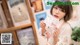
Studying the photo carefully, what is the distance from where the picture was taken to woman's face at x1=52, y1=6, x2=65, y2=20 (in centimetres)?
135

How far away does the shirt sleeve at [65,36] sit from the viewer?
136 cm

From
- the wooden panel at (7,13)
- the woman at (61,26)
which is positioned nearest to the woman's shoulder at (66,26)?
the woman at (61,26)

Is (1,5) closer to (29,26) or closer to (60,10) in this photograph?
(29,26)

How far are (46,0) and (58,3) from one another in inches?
3.7

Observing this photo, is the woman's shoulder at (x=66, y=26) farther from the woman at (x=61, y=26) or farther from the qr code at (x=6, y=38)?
the qr code at (x=6, y=38)

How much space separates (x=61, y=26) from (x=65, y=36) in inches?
3.3

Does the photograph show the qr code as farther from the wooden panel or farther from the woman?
the woman

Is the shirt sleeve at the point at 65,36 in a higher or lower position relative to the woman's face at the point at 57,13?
lower

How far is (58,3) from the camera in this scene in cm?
134

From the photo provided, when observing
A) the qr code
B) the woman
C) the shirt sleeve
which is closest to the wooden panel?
Answer: the qr code

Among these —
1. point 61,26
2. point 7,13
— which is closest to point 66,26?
point 61,26

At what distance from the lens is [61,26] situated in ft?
4.49

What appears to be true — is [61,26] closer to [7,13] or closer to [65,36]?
[65,36]

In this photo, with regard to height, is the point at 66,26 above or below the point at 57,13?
below
